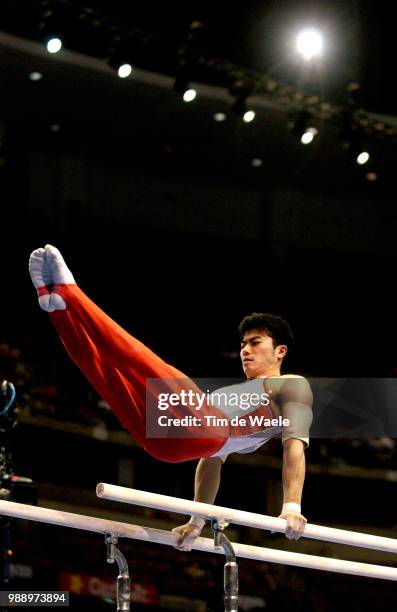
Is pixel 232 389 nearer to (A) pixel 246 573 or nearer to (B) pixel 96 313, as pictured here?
(B) pixel 96 313

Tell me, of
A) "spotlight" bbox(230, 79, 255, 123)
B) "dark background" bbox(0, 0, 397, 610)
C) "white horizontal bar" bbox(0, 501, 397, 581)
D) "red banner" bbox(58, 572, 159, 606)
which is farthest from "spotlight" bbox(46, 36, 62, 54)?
"red banner" bbox(58, 572, 159, 606)

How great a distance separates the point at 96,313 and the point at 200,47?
5.12 m

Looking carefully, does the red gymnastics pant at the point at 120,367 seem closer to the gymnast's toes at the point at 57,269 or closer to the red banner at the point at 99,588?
the gymnast's toes at the point at 57,269

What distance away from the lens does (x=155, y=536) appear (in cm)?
397

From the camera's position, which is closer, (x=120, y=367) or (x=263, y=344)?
(x=120, y=367)

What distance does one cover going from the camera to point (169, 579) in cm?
1040

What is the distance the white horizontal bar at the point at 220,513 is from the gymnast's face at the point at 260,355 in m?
0.83

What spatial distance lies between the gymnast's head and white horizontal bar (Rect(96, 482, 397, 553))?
84 centimetres

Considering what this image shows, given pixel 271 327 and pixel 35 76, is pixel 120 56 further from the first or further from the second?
pixel 271 327

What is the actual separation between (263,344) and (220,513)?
1.01 metres

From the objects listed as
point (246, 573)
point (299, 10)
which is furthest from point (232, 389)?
→ point (246, 573)

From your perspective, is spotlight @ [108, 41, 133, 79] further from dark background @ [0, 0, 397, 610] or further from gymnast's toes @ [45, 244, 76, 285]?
gymnast's toes @ [45, 244, 76, 285]

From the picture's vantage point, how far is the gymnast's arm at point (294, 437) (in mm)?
4125

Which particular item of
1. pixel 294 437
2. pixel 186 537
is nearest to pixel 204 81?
pixel 294 437
